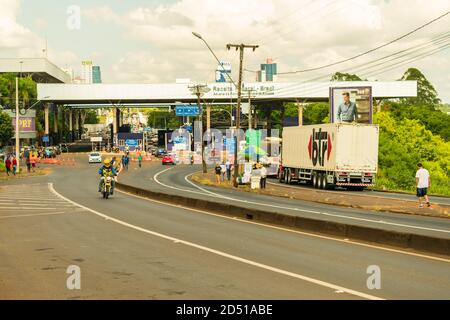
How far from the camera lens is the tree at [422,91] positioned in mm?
141000

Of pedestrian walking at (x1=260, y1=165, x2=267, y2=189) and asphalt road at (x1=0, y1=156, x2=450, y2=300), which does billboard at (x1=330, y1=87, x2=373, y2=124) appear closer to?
pedestrian walking at (x1=260, y1=165, x2=267, y2=189)

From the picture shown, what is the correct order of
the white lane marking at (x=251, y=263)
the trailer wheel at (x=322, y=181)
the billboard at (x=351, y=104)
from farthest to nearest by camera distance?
the billboard at (x=351, y=104), the trailer wheel at (x=322, y=181), the white lane marking at (x=251, y=263)

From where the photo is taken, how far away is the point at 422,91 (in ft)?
465

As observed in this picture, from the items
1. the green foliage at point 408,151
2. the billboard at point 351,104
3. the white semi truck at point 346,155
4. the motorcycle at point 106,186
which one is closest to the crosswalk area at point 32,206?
the motorcycle at point 106,186

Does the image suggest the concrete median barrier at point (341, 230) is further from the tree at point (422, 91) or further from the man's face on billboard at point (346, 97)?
the tree at point (422, 91)

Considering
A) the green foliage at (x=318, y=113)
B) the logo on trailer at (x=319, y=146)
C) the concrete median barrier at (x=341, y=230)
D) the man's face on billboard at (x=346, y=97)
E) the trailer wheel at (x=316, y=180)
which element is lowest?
the trailer wheel at (x=316, y=180)

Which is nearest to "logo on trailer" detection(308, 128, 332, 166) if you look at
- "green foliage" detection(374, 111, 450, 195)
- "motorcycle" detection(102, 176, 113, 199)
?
"motorcycle" detection(102, 176, 113, 199)

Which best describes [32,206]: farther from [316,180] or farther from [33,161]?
[33,161]

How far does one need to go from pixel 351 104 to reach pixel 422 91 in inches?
3150

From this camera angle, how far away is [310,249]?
564 inches

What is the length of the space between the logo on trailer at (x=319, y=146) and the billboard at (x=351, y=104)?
22474mm

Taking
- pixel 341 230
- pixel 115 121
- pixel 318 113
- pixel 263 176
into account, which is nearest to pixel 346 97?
pixel 263 176

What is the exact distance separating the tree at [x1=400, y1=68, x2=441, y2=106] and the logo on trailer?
331ft
